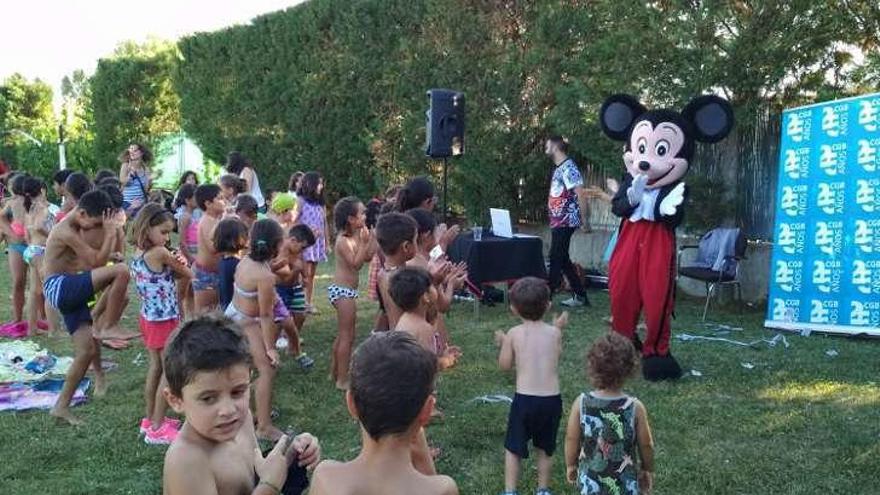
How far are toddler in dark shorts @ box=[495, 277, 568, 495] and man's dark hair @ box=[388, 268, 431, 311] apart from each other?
44 cm

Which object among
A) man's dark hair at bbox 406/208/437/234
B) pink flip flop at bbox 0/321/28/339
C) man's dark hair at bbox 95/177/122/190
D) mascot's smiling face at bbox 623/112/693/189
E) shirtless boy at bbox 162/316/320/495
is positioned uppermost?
mascot's smiling face at bbox 623/112/693/189

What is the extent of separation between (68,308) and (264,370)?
152cm

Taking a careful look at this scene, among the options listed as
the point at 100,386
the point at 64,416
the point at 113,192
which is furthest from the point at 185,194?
the point at 64,416

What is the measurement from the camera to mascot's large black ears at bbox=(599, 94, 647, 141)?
6.79 m

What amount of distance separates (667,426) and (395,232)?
213 cm

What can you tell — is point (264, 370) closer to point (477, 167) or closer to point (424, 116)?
point (477, 167)

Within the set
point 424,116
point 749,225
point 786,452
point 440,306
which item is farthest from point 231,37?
point 786,452

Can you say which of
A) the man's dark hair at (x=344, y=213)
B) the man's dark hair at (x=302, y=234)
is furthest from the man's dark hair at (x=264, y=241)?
the man's dark hair at (x=302, y=234)

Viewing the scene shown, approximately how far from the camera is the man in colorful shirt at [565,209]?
9.26m

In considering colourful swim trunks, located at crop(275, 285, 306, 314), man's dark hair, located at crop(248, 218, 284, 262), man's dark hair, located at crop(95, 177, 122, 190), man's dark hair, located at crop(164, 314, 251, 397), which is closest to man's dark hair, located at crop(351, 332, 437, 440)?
man's dark hair, located at crop(164, 314, 251, 397)

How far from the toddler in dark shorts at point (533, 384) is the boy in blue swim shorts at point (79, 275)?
295cm

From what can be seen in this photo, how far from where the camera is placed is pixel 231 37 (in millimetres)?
16531

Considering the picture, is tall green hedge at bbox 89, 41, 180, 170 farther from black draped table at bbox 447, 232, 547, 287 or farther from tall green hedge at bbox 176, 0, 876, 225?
black draped table at bbox 447, 232, 547, 287

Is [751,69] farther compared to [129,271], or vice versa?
[751,69]
